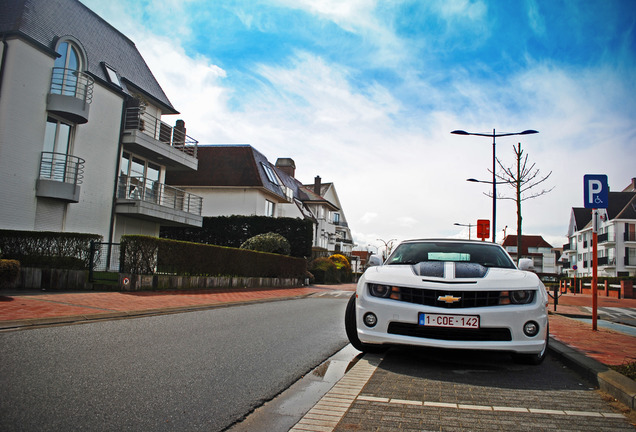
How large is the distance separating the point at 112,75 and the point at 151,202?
582 centimetres

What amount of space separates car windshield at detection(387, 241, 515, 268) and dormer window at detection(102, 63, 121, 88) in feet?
62.0

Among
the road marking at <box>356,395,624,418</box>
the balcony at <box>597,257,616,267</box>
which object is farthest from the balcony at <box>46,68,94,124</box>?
the balcony at <box>597,257,616,267</box>

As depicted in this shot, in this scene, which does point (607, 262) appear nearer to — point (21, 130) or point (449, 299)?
point (21, 130)

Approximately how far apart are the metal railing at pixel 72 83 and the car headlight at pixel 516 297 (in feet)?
58.2

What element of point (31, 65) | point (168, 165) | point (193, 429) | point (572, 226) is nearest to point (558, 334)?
point (193, 429)

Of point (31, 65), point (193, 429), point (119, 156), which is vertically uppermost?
point (31, 65)

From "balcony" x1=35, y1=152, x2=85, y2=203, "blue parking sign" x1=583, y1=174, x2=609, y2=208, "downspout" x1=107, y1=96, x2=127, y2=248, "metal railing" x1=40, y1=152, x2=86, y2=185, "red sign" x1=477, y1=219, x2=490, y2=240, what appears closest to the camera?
"blue parking sign" x1=583, y1=174, x2=609, y2=208

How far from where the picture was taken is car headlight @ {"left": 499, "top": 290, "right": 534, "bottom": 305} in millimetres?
5445

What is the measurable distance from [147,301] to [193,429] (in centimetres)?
984

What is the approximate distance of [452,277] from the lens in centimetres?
564

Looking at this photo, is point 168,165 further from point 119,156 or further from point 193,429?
point 193,429

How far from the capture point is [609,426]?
3.56 m

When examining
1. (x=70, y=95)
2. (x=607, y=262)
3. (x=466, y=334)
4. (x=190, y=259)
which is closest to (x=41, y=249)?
(x=190, y=259)

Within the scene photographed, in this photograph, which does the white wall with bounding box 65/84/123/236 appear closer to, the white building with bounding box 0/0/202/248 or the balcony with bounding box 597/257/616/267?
the white building with bounding box 0/0/202/248
